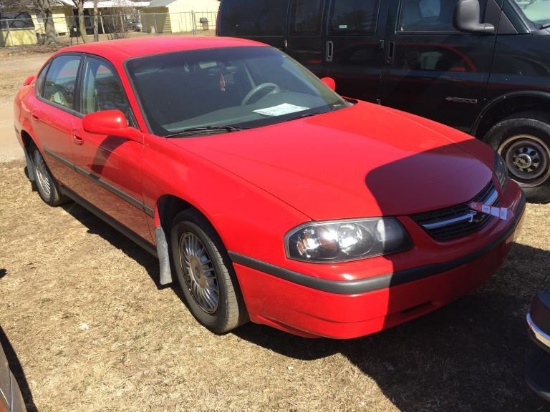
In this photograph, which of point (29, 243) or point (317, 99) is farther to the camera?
point (29, 243)

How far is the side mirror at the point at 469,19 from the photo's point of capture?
4.52m

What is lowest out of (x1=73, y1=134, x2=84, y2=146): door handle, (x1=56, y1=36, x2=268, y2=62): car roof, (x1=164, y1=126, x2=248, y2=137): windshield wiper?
(x1=73, y1=134, x2=84, y2=146): door handle

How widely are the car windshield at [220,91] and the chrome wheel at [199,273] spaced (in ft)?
2.20

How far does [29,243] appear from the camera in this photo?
4637 mm

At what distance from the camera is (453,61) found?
16.0ft

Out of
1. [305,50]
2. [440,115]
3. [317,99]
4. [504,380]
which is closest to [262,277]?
[504,380]

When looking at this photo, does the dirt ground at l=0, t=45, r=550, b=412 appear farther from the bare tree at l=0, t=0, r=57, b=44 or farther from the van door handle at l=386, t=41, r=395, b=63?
the bare tree at l=0, t=0, r=57, b=44

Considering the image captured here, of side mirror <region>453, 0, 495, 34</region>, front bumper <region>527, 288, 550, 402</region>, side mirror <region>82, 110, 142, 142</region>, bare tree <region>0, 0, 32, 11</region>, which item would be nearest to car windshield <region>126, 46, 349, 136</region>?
side mirror <region>82, 110, 142, 142</region>

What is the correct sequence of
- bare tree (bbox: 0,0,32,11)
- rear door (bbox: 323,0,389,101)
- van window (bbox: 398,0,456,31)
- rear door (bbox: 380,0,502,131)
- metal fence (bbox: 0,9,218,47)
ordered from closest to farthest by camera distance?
rear door (bbox: 380,0,502,131) → van window (bbox: 398,0,456,31) → rear door (bbox: 323,0,389,101) → bare tree (bbox: 0,0,32,11) → metal fence (bbox: 0,9,218,47)

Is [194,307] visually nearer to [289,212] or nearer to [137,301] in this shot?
[137,301]

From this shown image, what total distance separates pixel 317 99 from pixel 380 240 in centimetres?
172

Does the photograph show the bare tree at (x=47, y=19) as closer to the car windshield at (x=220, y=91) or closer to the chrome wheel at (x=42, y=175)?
the chrome wheel at (x=42, y=175)

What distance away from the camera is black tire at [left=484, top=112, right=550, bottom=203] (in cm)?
455

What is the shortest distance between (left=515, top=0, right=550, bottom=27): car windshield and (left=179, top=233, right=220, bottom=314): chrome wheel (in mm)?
3428
